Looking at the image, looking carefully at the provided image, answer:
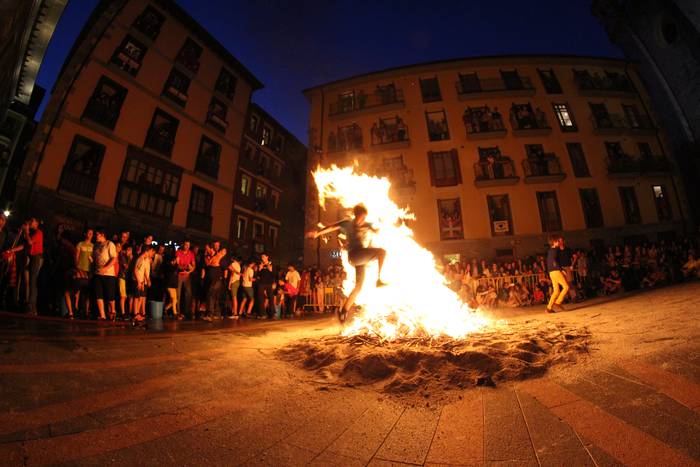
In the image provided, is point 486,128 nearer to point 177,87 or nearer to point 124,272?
point 177,87

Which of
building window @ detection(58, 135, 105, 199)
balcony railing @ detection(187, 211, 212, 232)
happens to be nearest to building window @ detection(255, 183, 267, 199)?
balcony railing @ detection(187, 211, 212, 232)

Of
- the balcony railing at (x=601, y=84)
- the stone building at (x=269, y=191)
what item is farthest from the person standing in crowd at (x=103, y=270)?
the balcony railing at (x=601, y=84)

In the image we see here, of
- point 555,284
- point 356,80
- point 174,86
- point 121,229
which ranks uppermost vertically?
point 356,80

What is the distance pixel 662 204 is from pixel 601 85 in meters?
10.3

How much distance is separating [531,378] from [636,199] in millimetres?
26024

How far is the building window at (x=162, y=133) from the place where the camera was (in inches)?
714

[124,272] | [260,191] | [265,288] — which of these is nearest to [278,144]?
[260,191]

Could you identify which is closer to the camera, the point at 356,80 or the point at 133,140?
the point at 133,140

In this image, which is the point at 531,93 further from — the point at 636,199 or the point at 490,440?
the point at 490,440

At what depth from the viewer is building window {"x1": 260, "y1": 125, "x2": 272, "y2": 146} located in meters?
28.6

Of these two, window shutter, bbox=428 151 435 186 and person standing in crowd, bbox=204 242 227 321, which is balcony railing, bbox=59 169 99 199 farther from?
window shutter, bbox=428 151 435 186

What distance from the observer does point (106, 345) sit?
3.97 metres

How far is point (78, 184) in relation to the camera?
1452cm

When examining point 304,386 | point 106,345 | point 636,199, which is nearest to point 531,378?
point 304,386
